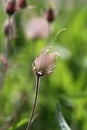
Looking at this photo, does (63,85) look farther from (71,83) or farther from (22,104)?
(22,104)

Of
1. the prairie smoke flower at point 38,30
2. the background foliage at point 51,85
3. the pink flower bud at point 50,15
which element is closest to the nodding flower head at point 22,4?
the pink flower bud at point 50,15

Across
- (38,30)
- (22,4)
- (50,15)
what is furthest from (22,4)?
(38,30)

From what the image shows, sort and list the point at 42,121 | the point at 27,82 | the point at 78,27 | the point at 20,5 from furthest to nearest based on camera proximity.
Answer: the point at 78,27 < the point at 27,82 < the point at 42,121 < the point at 20,5

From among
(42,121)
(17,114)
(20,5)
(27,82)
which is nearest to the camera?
(20,5)

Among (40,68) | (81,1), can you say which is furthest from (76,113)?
(81,1)

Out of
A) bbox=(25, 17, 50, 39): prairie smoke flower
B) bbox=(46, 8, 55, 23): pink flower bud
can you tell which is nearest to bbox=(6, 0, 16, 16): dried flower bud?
bbox=(46, 8, 55, 23): pink flower bud

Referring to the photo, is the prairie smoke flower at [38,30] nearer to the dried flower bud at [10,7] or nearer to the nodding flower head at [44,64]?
the dried flower bud at [10,7]
